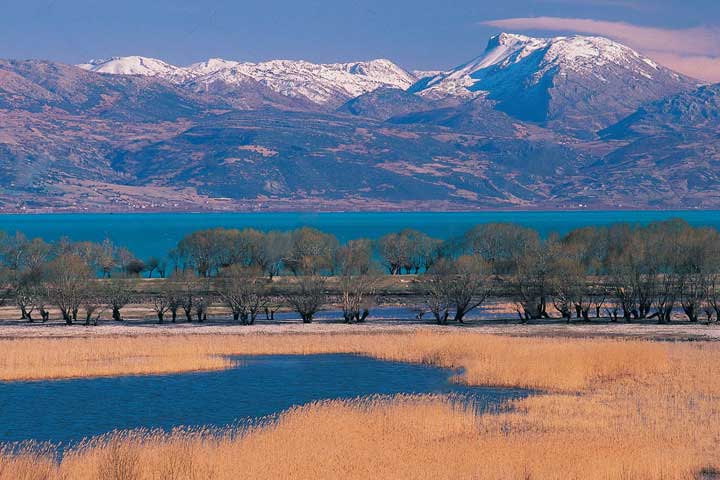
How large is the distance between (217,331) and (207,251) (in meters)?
55.5

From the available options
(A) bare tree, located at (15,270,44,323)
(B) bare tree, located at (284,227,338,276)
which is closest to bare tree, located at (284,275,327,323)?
(A) bare tree, located at (15,270,44,323)

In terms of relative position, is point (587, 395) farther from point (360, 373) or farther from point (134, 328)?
point (134, 328)

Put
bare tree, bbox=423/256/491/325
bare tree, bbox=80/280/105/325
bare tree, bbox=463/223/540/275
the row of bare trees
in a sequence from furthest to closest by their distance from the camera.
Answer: bare tree, bbox=463/223/540/275, bare tree, bbox=80/280/105/325, bare tree, bbox=423/256/491/325, the row of bare trees

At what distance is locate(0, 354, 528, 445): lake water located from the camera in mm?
45250

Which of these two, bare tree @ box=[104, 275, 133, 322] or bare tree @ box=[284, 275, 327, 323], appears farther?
bare tree @ box=[104, 275, 133, 322]

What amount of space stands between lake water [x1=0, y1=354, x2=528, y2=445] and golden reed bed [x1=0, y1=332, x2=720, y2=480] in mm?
2650

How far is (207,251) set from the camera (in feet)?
445

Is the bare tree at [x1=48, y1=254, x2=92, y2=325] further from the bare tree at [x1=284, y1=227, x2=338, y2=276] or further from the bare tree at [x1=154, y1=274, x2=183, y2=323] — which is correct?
the bare tree at [x1=284, y1=227, x2=338, y2=276]

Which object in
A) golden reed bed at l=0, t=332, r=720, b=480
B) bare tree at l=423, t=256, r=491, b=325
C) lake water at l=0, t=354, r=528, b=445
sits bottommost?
lake water at l=0, t=354, r=528, b=445

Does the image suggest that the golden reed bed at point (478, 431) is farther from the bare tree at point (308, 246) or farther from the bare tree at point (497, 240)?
the bare tree at point (497, 240)

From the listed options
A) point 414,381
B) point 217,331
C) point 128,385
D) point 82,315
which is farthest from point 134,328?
point 414,381

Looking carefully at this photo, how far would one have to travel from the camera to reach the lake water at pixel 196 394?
4525 cm

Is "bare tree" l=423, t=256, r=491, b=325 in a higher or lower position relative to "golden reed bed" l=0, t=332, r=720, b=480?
higher

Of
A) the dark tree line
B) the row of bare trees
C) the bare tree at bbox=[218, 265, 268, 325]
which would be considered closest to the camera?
the row of bare trees
